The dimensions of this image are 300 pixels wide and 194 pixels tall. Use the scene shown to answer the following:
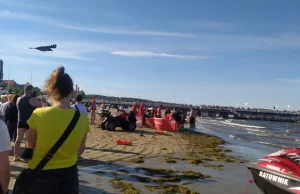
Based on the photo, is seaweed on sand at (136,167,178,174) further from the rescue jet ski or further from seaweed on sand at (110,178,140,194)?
the rescue jet ski

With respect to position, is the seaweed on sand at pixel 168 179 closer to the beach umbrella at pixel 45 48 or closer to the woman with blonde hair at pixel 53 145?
the woman with blonde hair at pixel 53 145

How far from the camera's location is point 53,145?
302cm

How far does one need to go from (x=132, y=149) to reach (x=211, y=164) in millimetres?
3250

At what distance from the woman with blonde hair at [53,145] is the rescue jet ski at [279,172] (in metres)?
3.88

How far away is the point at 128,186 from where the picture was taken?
23.7ft

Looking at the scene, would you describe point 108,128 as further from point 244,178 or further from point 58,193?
point 58,193

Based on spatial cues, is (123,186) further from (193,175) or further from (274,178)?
(274,178)

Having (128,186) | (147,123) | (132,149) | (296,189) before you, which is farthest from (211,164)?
(147,123)

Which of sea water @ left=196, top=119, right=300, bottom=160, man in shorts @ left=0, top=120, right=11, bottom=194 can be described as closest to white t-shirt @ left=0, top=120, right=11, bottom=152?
man in shorts @ left=0, top=120, right=11, bottom=194

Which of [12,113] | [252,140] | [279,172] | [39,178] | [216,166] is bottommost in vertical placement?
[252,140]

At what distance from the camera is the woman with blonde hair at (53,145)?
118 inches

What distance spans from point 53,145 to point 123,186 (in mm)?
4464

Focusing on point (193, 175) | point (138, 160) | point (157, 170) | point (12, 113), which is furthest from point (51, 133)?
point (138, 160)

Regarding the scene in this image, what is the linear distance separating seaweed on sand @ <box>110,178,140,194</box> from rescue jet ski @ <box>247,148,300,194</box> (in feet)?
7.76
